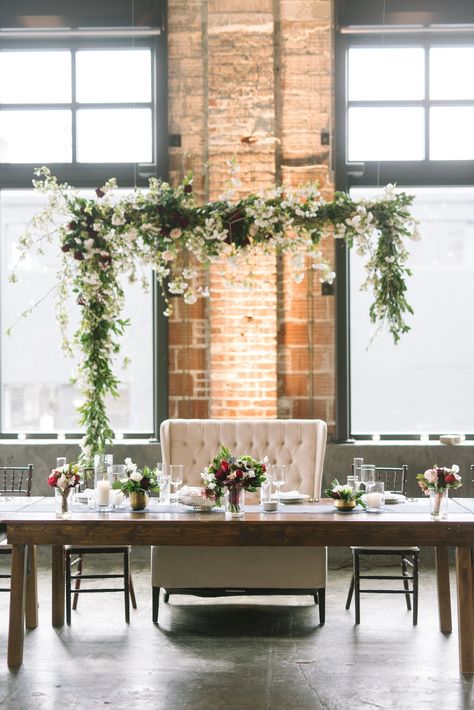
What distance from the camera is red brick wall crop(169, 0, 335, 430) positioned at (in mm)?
7199

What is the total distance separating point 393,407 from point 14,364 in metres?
3.30

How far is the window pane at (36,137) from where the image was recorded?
25.1 ft

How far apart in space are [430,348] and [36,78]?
4135 mm

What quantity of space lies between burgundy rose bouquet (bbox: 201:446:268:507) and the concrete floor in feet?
3.01

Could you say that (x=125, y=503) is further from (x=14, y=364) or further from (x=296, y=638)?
(x=14, y=364)

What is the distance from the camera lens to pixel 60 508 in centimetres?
484

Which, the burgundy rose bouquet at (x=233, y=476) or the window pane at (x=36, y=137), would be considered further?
the window pane at (x=36, y=137)

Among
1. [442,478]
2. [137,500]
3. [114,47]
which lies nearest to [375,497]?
[442,478]

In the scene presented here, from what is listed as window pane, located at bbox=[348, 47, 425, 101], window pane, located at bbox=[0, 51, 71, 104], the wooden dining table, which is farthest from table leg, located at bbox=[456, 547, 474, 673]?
window pane, located at bbox=[0, 51, 71, 104]

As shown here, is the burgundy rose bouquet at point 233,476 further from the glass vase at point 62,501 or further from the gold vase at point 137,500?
the glass vase at point 62,501

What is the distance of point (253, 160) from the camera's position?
7.23m

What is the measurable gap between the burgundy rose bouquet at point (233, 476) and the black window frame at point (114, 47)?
2676 millimetres

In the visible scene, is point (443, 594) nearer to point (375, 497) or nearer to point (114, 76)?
point (375, 497)

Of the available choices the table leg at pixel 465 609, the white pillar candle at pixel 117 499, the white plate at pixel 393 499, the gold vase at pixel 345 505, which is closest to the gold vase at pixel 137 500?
the white pillar candle at pixel 117 499
